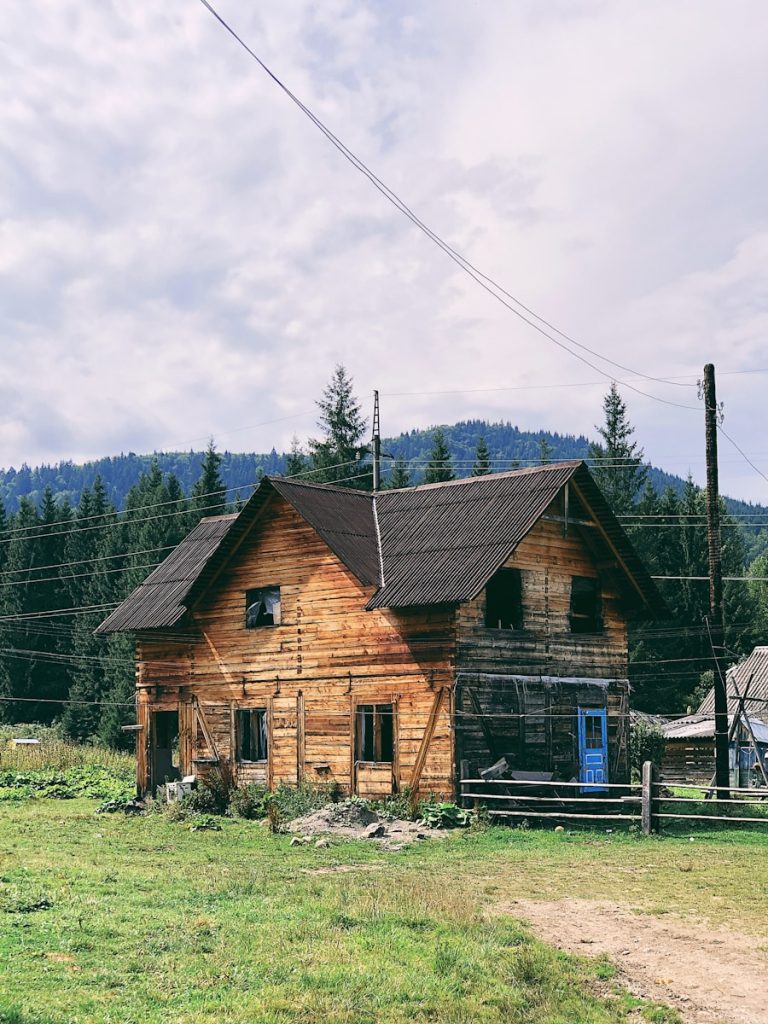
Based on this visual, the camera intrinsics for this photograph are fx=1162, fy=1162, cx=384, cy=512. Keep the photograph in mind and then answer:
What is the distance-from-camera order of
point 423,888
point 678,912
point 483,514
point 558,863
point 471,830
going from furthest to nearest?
1. point 483,514
2. point 471,830
3. point 558,863
4. point 423,888
5. point 678,912

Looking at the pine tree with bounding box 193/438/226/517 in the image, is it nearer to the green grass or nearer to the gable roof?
the green grass

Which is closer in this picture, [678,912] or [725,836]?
[678,912]

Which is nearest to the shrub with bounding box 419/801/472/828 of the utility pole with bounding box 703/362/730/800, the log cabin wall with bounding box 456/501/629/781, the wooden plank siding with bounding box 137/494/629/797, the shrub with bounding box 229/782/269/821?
the wooden plank siding with bounding box 137/494/629/797

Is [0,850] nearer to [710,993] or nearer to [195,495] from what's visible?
[710,993]

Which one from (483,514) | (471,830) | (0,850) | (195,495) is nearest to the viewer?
(0,850)

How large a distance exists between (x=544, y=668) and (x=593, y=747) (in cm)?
287

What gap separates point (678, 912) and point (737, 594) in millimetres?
52956

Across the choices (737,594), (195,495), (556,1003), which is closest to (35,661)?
(195,495)

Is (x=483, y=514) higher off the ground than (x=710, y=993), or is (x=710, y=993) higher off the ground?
(x=483, y=514)

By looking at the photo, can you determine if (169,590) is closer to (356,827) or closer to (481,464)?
(356,827)

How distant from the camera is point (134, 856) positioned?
71.3ft

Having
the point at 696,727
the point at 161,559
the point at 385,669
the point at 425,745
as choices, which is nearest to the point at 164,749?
the point at 385,669

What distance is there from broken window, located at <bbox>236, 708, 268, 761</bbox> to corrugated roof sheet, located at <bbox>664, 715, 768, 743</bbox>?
2236cm

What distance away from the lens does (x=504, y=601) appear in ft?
103
